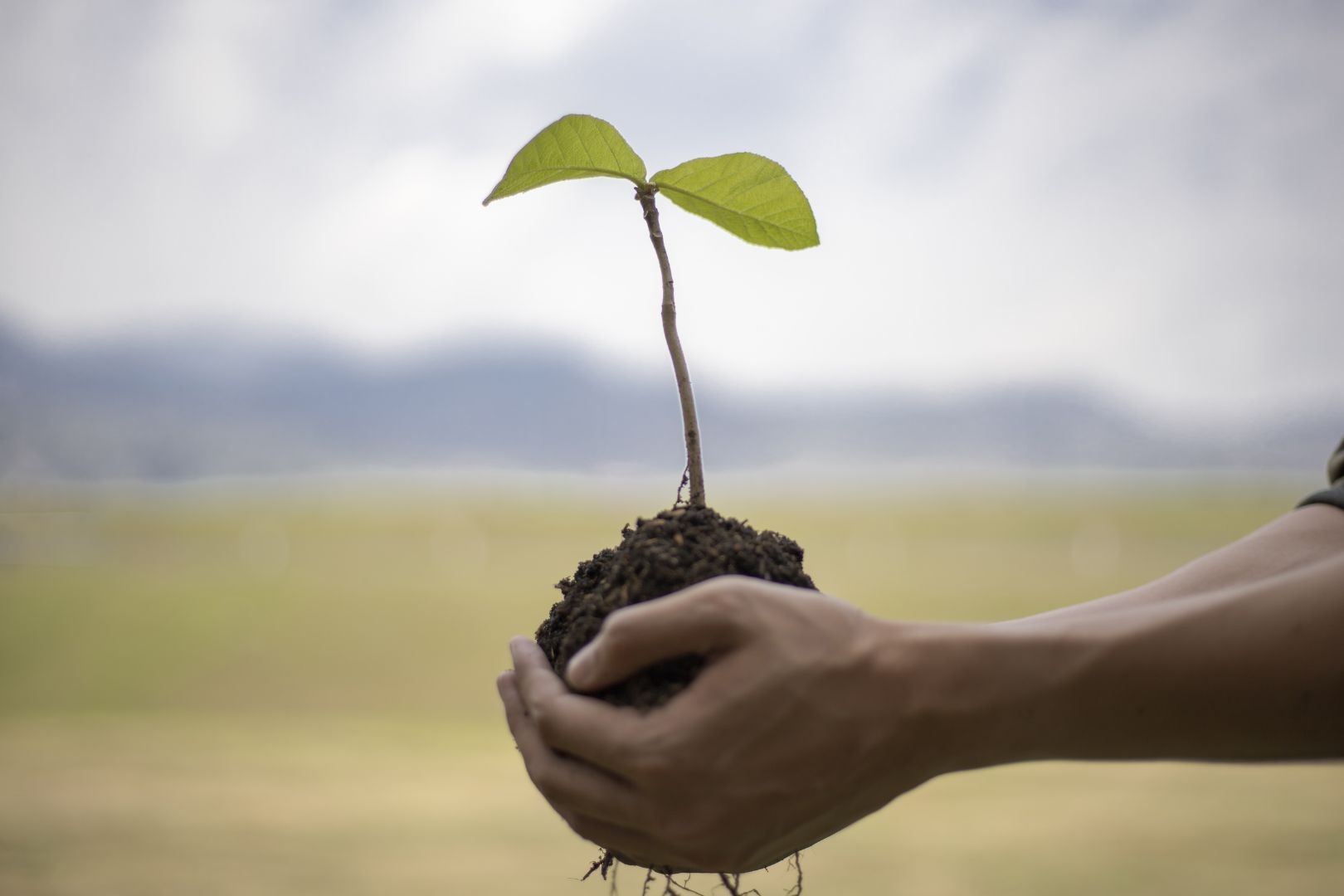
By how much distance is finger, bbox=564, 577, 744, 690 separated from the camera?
534 mm

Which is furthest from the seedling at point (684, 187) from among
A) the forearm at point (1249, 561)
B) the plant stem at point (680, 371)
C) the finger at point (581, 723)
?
the forearm at point (1249, 561)

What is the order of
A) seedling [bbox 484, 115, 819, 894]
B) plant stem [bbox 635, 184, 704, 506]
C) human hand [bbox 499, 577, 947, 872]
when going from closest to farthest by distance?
human hand [bbox 499, 577, 947, 872] → seedling [bbox 484, 115, 819, 894] → plant stem [bbox 635, 184, 704, 506]

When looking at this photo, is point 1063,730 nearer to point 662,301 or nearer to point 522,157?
point 662,301

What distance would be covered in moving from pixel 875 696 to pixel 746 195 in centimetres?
51

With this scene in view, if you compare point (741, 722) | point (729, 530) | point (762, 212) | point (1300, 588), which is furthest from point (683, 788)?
point (762, 212)

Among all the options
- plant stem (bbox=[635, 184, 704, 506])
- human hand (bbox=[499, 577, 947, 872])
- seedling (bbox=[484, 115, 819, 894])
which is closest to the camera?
human hand (bbox=[499, 577, 947, 872])

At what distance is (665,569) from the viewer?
0.66 meters

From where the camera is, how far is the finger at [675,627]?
0.53 m

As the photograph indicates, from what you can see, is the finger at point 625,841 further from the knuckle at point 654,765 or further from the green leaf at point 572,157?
the green leaf at point 572,157

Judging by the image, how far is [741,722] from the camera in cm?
53

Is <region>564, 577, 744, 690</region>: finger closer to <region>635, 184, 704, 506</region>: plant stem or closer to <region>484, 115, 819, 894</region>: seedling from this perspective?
<region>484, 115, 819, 894</region>: seedling

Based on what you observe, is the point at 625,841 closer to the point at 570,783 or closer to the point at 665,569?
the point at 570,783

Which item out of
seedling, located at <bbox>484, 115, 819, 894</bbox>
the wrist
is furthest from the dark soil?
the wrist

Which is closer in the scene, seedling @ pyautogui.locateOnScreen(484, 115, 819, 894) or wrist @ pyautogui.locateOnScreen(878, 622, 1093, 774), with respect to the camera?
wrist @ pyautogui.locateOnScreen(878, 622, 1093, 774)
